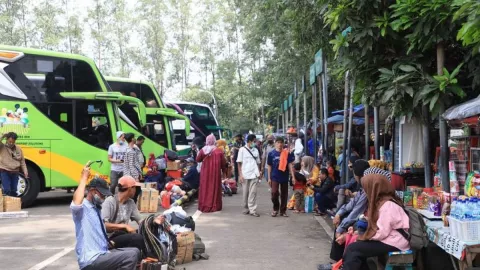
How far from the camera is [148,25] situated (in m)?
49.0

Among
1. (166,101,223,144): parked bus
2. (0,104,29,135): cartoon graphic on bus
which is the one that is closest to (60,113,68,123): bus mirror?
(0,104,29,135): cartoon graphic on bus

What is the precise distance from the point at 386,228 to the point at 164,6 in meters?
45.8

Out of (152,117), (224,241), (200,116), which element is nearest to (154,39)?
(200,116)

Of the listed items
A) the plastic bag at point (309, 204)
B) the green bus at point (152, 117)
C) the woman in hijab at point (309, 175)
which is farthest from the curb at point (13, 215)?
the plastic bag at point (309, 204)

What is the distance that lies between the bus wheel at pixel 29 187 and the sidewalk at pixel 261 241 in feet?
14.1

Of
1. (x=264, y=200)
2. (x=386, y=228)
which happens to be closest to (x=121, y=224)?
(x=386, y=228)

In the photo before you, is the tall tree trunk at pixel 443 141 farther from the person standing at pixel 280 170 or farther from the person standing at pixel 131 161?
the person standing at pixel 131 161

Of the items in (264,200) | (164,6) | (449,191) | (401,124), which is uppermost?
(164,6)

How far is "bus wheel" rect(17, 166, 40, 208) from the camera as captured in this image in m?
12.5

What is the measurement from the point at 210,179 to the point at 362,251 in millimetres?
6851

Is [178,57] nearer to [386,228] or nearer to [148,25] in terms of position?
[148,25]

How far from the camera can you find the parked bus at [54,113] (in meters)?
12.6

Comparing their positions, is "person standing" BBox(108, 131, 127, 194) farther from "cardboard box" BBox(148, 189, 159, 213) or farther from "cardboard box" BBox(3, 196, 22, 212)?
"cardboard box" BBox(3, 196, 22, 212)

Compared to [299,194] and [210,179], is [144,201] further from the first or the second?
[299,194]
